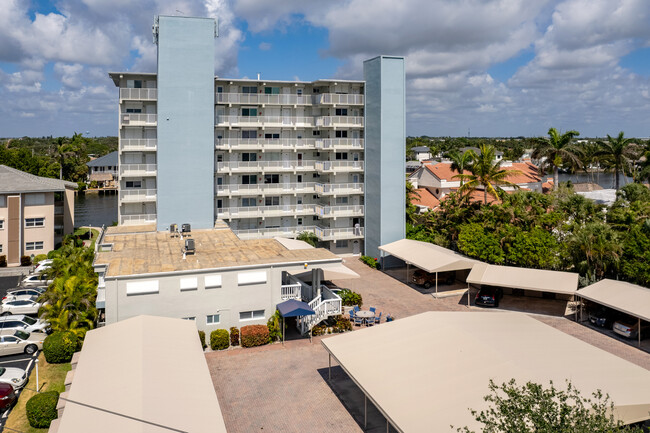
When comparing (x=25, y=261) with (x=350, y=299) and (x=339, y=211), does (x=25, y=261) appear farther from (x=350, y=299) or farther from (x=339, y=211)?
(x=350, y=299)

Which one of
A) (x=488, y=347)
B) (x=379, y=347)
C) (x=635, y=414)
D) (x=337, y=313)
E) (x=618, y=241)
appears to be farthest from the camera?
(x=618, y=241)

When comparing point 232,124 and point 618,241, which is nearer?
point 618,241

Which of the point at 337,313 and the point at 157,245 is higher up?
the point at 157,245

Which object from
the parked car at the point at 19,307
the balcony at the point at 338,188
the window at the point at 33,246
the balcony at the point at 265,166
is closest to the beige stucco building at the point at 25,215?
the window at the point at 33,246

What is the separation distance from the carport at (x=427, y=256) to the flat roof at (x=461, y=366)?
499 inches

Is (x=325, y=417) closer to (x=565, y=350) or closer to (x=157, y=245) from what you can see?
(x=565, y=350)

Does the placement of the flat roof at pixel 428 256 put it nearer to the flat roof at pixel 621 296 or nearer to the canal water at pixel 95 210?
the flat roof at pixel 621 296

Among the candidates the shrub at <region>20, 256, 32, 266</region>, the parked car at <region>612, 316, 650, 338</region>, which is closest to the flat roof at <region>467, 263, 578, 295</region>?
the parked car at <region>612, 316, 650, 338</region>

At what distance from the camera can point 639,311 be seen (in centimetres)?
2523

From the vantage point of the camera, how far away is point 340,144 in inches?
1816

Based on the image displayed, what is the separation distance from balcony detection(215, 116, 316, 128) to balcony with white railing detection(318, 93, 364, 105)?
254cm

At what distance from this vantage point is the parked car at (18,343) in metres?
25.8

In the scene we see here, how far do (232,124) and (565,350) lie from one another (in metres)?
33.6

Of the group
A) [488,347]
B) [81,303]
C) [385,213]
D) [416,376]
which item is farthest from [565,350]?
[385,213]
